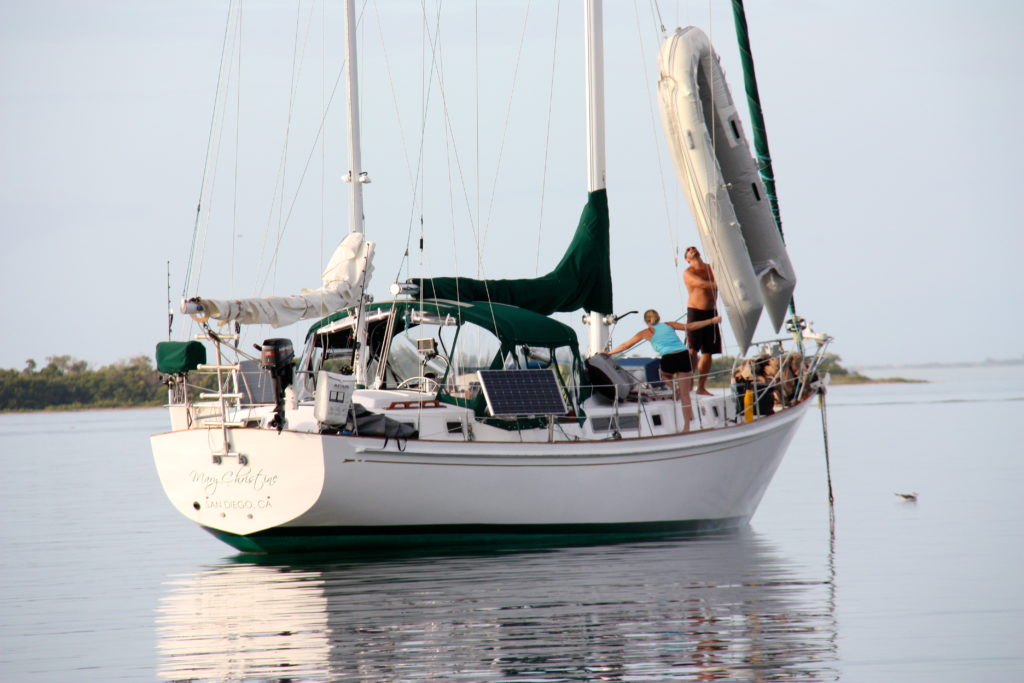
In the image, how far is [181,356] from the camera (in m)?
14.9

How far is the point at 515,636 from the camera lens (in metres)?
10.9

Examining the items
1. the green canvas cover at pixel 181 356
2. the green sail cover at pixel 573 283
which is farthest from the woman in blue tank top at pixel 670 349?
the green canvas cover at pixel 181 356

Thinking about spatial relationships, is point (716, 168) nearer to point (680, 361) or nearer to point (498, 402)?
point (680, 361)

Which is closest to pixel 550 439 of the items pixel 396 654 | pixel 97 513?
pixel 396 654

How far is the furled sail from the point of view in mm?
17844

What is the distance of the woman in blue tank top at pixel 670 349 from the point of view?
17.2 m

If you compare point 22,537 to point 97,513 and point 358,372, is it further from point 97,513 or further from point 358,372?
point 358,372

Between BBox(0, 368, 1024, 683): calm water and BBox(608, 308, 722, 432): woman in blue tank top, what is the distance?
6.34ft

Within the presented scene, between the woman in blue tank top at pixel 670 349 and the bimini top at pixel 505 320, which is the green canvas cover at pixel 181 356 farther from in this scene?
the woman in blue tank top at pixel 670 349

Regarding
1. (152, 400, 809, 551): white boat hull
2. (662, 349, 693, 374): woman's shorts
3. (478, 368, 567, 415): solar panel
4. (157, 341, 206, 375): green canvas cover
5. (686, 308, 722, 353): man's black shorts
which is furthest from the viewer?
(686, 308, 722, 353): man's black shorts

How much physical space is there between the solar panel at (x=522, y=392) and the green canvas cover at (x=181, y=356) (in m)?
3.18

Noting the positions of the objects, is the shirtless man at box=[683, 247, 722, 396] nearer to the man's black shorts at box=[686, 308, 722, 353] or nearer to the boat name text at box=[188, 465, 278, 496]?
the man's black shorts at box=[686, 308, 722, 353]

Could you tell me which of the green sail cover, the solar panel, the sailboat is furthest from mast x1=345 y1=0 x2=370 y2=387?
the solar panel

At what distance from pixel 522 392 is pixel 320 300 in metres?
2.73
